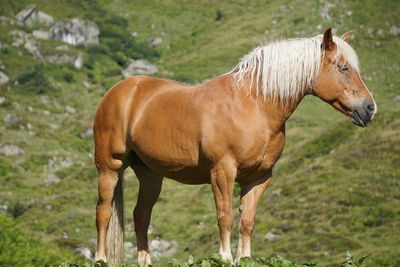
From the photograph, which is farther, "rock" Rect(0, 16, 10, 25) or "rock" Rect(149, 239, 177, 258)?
"rock" Rect(0, 16, 10, 25)

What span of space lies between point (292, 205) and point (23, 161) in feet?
122

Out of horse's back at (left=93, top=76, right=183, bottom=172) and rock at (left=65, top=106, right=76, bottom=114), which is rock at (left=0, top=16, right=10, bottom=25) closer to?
rock at (left=65, top=106, right=76, bottom=114)

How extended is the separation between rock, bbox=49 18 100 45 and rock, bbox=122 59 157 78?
17.2 m

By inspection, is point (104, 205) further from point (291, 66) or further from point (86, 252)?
point (86, 252)

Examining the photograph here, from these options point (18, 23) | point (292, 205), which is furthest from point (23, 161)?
point (18, 23)

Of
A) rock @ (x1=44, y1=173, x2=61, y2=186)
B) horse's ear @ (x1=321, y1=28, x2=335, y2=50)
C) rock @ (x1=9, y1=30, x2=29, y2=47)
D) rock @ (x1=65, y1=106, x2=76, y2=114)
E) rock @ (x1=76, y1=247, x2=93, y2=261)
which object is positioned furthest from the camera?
rock @ (x1=9, y1=30, x2=29, y2=47)

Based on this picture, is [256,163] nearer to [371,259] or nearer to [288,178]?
[371,259]

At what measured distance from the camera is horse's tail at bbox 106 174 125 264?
10062 millimetres

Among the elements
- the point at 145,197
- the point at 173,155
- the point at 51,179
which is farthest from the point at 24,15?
the point at 173,155

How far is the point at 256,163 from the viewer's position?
8.37 m

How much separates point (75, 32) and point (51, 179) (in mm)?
81212

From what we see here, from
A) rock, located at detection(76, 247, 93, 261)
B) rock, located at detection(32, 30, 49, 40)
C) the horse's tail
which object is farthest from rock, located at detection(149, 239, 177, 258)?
rock, located at detection(32, 30, 49, 40)

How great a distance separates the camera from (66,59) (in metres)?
128

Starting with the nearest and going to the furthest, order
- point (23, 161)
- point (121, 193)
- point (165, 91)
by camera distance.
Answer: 1. point (165, 91)
2. point (121, 193)
3. point (23, 161)
